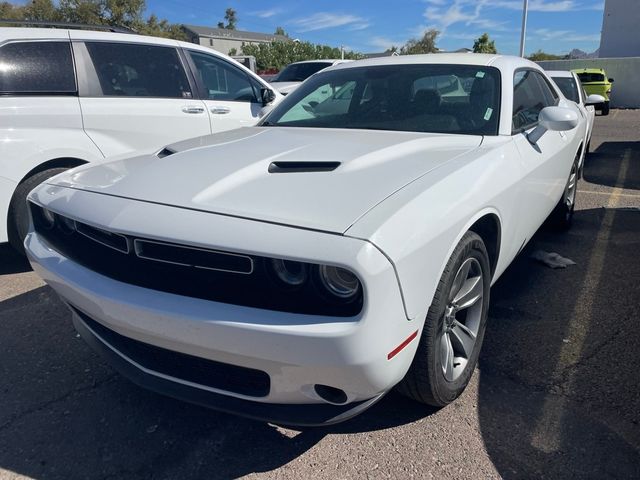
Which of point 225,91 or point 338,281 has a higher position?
point 225,91

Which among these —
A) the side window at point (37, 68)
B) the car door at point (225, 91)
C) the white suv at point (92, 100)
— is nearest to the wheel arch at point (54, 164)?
the white suv at point (92, 100)

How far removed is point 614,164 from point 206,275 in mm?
8892

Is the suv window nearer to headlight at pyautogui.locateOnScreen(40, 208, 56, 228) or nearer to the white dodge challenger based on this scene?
the white dodge challenger

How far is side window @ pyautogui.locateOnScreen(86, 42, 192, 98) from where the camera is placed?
452 centimetres

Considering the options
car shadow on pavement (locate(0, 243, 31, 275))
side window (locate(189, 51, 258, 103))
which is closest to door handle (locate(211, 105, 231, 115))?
side window (locate(189, 51, 258, 103))

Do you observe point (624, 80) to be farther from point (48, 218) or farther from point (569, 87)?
point (48, 218)

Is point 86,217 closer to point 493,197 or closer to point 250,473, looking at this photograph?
point 250,473

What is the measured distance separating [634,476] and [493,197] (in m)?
1.25

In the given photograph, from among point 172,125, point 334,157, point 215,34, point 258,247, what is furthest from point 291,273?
point 215,34

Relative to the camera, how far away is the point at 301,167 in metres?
2.26

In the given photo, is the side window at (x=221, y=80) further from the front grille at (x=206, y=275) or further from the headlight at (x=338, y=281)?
the headlight at (x=338, y=281)

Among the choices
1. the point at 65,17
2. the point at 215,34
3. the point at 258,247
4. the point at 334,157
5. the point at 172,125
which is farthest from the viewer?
the point at 215,34

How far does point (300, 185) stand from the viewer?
203cm

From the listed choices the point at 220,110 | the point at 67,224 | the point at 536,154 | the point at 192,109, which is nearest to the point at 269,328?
the point at 67,224
